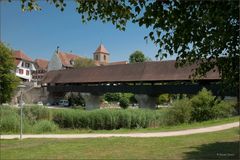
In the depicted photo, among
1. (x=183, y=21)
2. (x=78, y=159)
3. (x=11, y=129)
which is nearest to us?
(x=183, y=21)

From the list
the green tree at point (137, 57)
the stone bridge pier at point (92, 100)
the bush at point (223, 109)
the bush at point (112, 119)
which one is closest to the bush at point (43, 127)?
the bush at point (112, 119)

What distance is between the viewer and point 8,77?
28.7 meters

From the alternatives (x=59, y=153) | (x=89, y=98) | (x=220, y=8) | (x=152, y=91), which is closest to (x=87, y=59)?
(x=89, y=98)

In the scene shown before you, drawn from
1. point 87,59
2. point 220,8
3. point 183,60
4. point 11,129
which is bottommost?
point 11,129

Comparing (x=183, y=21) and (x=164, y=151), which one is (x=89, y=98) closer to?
(x=164, y=151)

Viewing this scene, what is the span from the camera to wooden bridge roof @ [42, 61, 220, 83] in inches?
1219

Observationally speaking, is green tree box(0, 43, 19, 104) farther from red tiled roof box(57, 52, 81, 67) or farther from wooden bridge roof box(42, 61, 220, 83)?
red tiled roof box(57, 52, 81, 67)

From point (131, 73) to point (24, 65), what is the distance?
32.7 metres

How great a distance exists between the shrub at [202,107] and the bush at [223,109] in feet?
0.84

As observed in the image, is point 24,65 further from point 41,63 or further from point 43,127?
point 43,127

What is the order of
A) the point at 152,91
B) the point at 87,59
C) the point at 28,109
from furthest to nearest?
the point at 87,59, the point at 152,91, the point at 28,109

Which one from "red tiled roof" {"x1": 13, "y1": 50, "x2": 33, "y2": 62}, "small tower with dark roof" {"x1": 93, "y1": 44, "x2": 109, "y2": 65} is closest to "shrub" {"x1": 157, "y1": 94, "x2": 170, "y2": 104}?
"red tiled roof" {"x1": 13, "y1": 50, "x2": 33, "y2": 62}

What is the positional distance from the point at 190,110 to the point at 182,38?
1282 cm

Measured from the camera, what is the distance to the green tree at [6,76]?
28.6 meters
